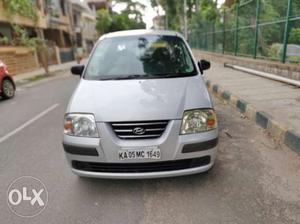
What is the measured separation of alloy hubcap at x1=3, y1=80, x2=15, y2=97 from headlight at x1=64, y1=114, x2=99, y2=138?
21.7 ft

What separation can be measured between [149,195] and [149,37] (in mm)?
2324

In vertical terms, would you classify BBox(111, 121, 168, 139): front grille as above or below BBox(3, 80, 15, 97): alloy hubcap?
above

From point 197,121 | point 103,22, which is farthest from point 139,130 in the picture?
point 103,22

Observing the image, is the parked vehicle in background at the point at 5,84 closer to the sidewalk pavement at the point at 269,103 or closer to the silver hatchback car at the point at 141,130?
the silver hatchback car at the point at 141,130

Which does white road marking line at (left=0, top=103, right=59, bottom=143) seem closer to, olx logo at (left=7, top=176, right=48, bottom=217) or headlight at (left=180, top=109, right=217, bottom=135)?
olx logo at (left=7, top=176, right=48, bottom=217)

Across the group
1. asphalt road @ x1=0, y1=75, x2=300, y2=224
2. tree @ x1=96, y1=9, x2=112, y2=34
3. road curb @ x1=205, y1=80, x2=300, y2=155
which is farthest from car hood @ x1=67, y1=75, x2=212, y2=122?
tree @ x1=96, y1=9, x2=112, y2=34

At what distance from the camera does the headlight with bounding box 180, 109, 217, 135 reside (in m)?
2.50

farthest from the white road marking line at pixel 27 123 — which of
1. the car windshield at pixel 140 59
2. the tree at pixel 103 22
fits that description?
the tree at pixel 103 22

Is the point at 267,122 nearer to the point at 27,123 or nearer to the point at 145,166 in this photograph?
the point at 145,166

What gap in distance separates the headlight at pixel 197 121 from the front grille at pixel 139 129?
20 centimetres

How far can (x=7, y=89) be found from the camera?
326 inches

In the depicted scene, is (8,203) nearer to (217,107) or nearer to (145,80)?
(145,80)

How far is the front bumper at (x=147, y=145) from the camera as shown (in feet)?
7.95

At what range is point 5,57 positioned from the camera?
15047mm
